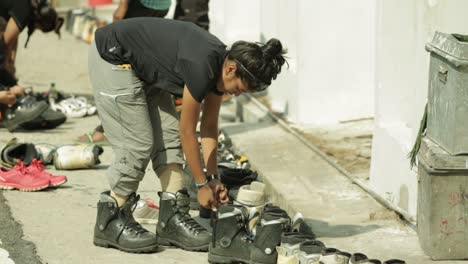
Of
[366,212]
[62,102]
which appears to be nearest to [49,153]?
[62,102]

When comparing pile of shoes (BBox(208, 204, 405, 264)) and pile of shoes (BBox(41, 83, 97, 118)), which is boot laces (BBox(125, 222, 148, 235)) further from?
pile of shoes (BBox(41, 83, 97, 118))

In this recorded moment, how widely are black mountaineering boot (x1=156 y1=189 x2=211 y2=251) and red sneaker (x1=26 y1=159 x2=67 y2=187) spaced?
1845 millimetres

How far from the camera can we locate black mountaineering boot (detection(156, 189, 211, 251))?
22.1 feet

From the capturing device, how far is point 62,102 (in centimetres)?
1169

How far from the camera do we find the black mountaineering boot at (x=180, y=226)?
6.73m

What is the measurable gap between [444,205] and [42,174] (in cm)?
354

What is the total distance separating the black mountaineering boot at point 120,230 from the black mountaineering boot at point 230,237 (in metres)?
0.48

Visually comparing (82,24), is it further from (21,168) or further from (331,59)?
(21,168)

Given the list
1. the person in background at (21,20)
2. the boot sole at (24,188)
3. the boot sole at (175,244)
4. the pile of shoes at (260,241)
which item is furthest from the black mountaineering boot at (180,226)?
the person in background at (21,20)

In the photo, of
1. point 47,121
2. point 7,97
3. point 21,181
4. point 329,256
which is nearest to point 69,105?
point 47,121

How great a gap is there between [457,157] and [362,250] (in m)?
0.82

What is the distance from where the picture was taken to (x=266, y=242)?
6312 millimetres

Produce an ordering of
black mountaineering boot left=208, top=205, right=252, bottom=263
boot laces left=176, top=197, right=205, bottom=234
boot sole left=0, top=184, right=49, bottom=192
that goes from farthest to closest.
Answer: boot sole left=0, top=184, right=49, bottom=192
boot laces left=176, top=197, right=205, bottom=234
black mountaineering boot left=208, top=205, right=252, bottom=263

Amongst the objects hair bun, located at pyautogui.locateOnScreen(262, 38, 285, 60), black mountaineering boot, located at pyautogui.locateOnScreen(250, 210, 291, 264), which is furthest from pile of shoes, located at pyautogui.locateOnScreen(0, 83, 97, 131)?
hair bun, located at pyautogui.locateOnScreen(262, 38, 285, 60)
